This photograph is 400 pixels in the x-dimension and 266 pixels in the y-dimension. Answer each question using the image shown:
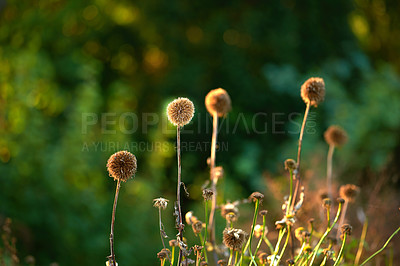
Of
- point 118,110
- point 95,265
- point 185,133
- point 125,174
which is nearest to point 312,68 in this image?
point 185,133

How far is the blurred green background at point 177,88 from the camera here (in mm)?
3146

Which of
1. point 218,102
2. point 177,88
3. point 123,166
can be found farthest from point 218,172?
point 177,88

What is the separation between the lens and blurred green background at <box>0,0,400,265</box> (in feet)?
10.3

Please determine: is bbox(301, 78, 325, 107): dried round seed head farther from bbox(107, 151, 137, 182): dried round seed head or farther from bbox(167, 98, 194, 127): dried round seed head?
bbox(107, 151, 137, 182): dried round seed head

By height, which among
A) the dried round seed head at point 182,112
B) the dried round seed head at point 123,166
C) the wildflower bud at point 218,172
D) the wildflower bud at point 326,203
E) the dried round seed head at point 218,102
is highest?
the dried round seed head at point 218,102

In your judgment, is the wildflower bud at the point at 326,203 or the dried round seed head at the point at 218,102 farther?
the dried round seed head at the point at 218,102

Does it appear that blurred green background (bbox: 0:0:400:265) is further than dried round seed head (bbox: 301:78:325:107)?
Yes

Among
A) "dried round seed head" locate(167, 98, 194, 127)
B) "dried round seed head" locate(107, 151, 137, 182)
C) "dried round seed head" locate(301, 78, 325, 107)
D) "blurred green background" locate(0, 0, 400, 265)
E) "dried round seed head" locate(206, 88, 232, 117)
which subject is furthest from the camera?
"blurred green background" locate(0, 0, 400, 265)

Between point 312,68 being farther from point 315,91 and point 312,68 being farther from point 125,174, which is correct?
point 125,174

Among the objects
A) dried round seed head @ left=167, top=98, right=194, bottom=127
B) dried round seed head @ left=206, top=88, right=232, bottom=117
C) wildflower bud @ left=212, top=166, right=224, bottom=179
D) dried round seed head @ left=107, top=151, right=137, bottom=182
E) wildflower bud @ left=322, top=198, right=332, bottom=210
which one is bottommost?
wildflower bud @ left=322, top=198, right=332, bottom=210

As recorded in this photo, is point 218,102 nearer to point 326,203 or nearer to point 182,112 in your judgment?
point 182,112

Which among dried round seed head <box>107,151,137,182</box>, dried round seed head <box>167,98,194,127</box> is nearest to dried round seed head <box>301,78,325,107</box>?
dried round seed head <box>167,98,194,127</box>

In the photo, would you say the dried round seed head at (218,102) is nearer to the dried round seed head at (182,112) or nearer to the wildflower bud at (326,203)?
the dried round seed head at (182,112)

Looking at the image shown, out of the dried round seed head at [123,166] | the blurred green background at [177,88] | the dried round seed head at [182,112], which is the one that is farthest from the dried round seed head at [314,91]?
the blurred green background at [177,88]
